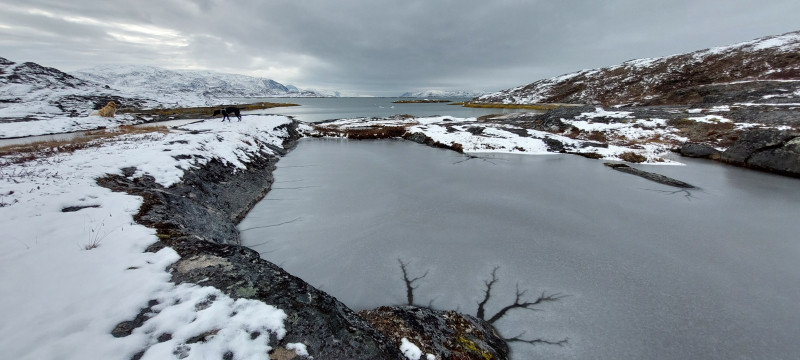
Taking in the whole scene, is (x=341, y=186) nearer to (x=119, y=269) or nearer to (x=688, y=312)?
(x=119, y=269)

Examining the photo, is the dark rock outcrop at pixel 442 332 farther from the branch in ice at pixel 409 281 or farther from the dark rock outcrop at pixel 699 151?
the dark rock outcrop at pixel 699 151

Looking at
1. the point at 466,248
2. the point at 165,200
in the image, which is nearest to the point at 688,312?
the point at 466,248

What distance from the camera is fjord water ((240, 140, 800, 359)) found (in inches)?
204

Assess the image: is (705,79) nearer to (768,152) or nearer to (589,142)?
(589,142)

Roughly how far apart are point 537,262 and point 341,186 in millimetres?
9048

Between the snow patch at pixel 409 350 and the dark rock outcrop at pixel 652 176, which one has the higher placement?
the dark rock outcrop at pixel 652 176

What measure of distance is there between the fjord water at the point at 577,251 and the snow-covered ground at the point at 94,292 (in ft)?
9.00

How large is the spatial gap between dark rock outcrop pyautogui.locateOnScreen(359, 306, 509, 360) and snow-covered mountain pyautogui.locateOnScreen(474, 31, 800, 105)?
52.4 metres

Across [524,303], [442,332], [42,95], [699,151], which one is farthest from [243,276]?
[42,95]

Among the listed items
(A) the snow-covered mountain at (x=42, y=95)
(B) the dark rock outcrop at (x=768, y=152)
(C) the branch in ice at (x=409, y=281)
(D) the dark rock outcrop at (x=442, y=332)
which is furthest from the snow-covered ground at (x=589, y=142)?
(A) the snow-covered mountain at (x=42, y=95)

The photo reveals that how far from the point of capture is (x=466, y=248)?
7.98 m

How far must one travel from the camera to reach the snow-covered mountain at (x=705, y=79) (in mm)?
41094

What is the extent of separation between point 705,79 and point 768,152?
236 ft

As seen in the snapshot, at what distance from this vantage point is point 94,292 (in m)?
3.95
